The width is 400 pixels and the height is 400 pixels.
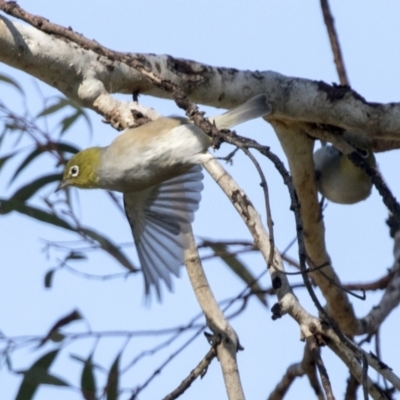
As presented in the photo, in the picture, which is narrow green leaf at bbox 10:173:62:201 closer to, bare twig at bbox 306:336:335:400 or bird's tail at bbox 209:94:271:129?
bird's tail at bbox 209:94:271:129

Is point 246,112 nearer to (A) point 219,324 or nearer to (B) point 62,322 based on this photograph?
(A) point 219,324

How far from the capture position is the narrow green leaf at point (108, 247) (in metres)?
2.61

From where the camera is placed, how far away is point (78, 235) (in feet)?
8.55

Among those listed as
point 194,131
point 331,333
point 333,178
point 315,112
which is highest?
point 333,178

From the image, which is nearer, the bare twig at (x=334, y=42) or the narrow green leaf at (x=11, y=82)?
the narrow green leaf at (x=11, y=82)

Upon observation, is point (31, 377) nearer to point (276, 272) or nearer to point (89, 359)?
point (89, 359)

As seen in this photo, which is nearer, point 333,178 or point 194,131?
point 194,131

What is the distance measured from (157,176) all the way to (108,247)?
1.91 ft

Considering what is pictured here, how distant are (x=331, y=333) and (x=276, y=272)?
0.51 ft

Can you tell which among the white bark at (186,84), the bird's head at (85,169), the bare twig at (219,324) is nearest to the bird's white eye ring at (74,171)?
the bird's head at (85,169)

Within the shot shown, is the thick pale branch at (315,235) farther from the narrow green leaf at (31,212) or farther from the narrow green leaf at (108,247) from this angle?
the narrow green leaf at (31,212)

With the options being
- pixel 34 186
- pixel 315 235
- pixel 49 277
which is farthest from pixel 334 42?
pixel 49 277

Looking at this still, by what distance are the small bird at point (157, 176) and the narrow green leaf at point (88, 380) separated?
290mm

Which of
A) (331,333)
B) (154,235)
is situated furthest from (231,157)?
(154,235)
